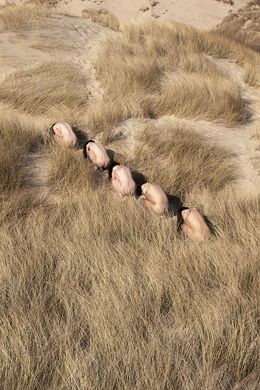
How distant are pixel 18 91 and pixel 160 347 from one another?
4908 mm

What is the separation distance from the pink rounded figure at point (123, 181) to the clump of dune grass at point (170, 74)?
5.93 ft

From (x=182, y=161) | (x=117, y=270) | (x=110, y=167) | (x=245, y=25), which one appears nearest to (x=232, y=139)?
(x=182, y=161)

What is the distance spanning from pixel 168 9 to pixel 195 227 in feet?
54.0

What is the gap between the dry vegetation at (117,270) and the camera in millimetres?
2266

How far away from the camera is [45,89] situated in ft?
21.8

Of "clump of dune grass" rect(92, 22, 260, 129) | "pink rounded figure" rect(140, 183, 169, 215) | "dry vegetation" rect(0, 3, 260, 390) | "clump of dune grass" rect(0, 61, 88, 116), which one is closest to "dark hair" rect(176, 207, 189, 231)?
"pink rounded figure" rect(140, 183, 169, 215)

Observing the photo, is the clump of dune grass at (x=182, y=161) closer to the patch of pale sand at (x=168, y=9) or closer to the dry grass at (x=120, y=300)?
the dry grass at (x=120, y=300)

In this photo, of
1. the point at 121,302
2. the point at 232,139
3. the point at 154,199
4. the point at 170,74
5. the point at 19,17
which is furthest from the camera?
the point at 19,17

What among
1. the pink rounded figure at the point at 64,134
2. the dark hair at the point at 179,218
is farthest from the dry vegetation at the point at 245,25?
the dark hair at the point at 179,218

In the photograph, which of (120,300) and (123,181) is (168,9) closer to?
(123,181)

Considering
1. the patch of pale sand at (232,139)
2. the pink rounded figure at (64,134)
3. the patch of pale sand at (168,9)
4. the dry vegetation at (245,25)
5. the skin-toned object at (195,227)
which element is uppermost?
the skin-toned object at (195,227)

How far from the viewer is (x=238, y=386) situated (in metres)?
2.29

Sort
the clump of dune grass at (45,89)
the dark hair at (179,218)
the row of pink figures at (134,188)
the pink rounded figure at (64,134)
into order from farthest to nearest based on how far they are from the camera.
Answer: the clump of dune grass at (45,89)
the pink rounded figure at (64,134)
the dark hair at (179,218)
the row of pink figures at (134,188)

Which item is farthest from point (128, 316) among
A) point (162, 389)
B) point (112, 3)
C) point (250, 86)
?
point (112, 3)
